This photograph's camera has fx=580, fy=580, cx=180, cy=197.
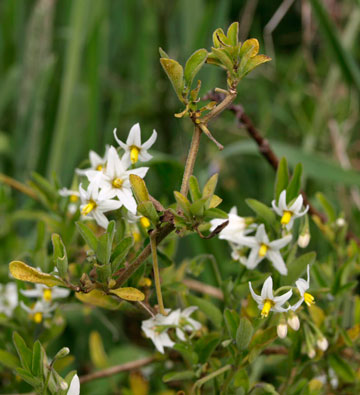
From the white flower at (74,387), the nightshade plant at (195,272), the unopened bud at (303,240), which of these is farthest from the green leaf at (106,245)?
the unopened bud at (303,240)

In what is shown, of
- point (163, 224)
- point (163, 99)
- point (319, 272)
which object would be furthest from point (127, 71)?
point (163, 224)

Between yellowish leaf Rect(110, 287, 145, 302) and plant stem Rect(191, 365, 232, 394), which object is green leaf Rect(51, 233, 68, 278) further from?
plant stem Rect(191, 365, 232, 394)

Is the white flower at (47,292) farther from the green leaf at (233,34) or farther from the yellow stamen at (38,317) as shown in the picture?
the green leaf at (233,34)

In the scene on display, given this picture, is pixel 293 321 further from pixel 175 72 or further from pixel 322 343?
pixel 175 72

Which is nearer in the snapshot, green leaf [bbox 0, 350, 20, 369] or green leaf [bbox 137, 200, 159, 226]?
green leaf [bbox 137, 200, 159, 226]

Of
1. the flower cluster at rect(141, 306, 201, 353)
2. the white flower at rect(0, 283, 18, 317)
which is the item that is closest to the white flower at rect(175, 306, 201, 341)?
the flower cluster at rect(141, 306, 201, 353)
